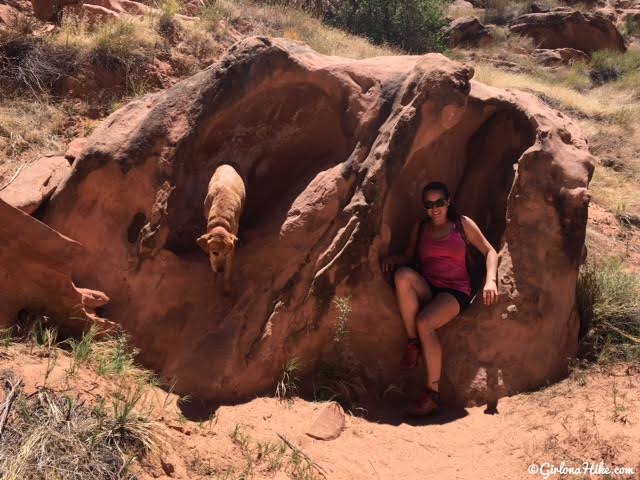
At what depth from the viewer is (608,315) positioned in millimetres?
5355

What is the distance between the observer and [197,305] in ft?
17.0

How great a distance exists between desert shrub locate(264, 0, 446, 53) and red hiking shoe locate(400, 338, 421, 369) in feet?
44.5

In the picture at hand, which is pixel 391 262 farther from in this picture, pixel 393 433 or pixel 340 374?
pixel 393 433

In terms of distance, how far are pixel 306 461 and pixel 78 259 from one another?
8.18 feet

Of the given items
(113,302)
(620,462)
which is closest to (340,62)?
(113,302)

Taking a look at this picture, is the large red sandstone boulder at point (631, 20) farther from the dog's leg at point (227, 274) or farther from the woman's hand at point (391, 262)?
the dog's leg at point (227, 274)

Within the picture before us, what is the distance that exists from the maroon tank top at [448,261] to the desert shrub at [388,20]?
43.2ft

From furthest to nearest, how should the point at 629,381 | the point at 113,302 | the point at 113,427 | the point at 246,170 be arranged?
the point at 246,170, the point at 113,302, the point at 629,381, the point at 113,427

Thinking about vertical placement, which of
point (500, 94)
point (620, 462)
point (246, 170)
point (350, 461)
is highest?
point (500, 94)

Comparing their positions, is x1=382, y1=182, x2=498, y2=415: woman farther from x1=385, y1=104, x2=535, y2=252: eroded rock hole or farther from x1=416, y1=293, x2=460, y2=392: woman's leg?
x1=385, y1=104, x2=535, y2=252: eroded rock hole

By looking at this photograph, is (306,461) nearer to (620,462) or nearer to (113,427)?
(113,427)

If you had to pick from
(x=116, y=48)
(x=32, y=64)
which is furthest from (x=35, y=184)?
(x=116, y=48)

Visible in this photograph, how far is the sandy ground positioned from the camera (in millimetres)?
3859

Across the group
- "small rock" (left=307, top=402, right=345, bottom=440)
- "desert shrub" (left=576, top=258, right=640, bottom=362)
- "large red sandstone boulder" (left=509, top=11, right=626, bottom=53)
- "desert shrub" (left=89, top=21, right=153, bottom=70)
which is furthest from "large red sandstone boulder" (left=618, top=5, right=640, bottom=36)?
"small rock" (left=307, top=402, right=345, bottom=440)
